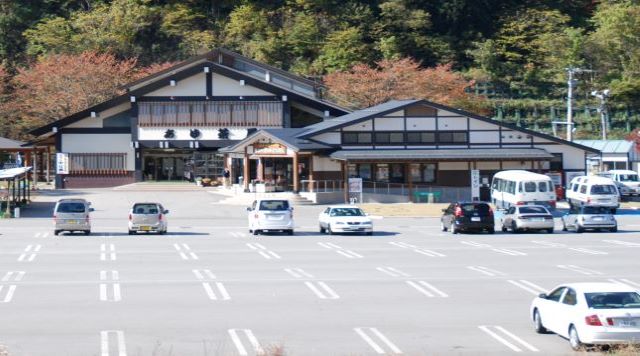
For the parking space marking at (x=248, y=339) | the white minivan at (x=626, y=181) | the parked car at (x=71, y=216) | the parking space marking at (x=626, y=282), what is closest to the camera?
the parking space marking at (x=248, y=339)

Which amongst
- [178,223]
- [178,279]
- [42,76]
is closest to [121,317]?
[178,279]

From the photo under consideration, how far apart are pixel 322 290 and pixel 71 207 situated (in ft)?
68.4

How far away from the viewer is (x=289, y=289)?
27.2 metres

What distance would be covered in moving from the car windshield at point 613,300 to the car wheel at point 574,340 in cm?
53

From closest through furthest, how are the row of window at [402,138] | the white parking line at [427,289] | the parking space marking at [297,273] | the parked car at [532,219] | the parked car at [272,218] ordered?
the white parking line at [427,289] → the parking space marking at [297,273] → the parked car at [272,218] → the parked car at [532,219] → the row of window at [402,138]

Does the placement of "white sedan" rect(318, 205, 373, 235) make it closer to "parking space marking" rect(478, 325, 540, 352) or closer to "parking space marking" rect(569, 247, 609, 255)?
"parking space marking" rect(569, 247, 609, 255)

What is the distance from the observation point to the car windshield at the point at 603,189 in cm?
5741

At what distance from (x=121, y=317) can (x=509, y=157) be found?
46750 millimetres

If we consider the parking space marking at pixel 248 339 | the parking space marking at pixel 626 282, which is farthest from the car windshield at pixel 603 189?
the parking space marking at pixel 248 339

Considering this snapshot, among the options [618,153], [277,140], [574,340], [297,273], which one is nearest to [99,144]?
[277,140]

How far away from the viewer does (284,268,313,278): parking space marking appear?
2991 cm

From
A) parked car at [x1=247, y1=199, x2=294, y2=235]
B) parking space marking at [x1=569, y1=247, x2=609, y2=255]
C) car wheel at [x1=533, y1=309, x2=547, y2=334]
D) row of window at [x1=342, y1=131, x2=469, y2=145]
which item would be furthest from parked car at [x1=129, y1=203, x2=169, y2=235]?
car wheel at [x1=533, y1=309, x2=547, y2=334]

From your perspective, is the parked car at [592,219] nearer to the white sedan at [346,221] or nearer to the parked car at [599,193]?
the white sedan at [346,221]

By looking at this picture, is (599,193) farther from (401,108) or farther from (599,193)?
(401,108)
